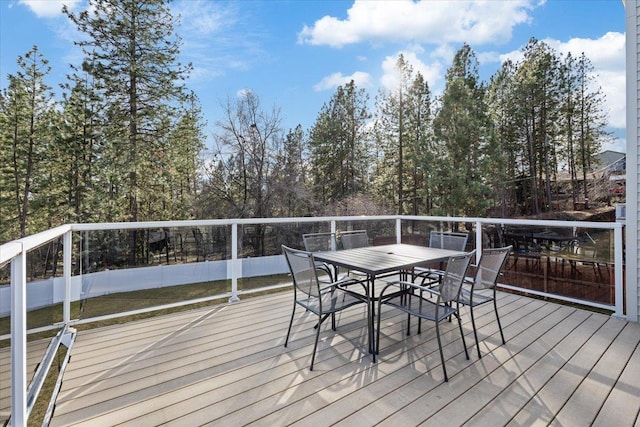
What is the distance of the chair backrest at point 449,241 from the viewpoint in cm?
409

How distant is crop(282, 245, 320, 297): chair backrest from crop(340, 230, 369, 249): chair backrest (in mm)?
1585

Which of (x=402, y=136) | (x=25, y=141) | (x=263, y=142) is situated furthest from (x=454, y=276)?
(x=402, y=136)

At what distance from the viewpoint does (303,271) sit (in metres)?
2.90

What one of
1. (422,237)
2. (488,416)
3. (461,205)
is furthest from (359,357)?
(461,205)

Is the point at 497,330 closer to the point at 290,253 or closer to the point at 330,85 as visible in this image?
the point at 290,253

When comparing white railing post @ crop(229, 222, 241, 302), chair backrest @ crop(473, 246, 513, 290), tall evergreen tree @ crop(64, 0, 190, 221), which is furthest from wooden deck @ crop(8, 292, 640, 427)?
tall evergreen tree @ crop(64, 0, 190, 221)

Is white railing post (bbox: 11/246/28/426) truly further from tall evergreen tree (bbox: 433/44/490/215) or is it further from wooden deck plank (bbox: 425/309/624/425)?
tall evergreen tree (bbox: 433/44/490/215)

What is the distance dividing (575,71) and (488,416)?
20415 mm

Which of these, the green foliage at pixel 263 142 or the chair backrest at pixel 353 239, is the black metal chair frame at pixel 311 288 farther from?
the green foliage at pixel 263 142

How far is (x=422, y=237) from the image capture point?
557cm

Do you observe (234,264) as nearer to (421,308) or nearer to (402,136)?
(421,308)

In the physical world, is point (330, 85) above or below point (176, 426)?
above

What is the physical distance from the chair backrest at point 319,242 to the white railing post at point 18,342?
2.92m

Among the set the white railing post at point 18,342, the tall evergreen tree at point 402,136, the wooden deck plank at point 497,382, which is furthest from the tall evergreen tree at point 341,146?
the white railing post at point 18,342
